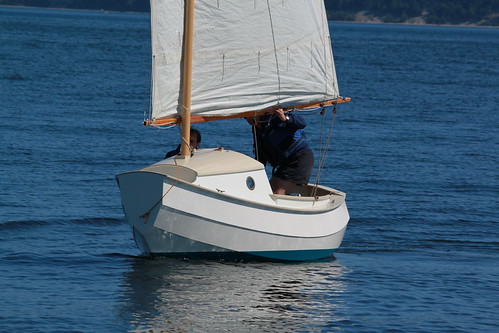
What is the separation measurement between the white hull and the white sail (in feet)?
3.45

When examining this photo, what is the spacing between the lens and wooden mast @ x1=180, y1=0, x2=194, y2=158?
14930 millimetres

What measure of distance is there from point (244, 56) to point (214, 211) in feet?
10.0

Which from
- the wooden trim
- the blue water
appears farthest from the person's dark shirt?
the blue water

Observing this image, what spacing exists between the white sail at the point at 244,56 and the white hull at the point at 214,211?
1.05m

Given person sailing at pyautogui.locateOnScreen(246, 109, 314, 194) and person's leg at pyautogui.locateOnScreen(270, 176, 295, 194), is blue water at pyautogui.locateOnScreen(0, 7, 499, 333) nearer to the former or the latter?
person's leg at pyautogui.locateOnScreen(270, 176, 295, 194)

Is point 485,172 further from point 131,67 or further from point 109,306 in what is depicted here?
point 131,67

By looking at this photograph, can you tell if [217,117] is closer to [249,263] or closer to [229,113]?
[229,113]

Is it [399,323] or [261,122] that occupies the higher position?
[261,122]

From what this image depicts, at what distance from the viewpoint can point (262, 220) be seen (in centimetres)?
1507

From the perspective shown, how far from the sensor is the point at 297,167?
54.3 ft

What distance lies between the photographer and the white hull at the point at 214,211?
1447 centimetres

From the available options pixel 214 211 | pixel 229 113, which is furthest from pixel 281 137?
pixel 214 211

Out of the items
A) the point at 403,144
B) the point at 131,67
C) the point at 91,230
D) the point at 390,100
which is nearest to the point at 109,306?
the point at 91,230

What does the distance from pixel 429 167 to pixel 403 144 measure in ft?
14.9
